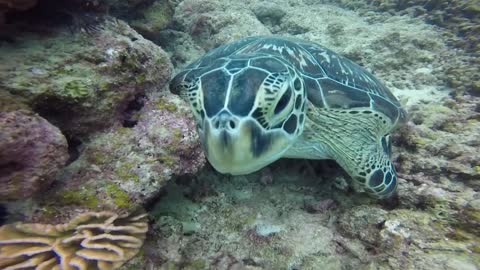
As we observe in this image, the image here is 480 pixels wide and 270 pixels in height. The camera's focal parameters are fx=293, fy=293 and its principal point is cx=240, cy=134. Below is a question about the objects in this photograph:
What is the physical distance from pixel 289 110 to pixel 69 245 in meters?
1.57

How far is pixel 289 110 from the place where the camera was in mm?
1992

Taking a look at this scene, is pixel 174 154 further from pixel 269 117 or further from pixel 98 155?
pixel 269 117

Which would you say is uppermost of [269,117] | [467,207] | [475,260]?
[269,117]

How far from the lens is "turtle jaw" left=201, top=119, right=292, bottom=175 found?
161 centimetres

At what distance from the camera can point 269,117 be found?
1.78m

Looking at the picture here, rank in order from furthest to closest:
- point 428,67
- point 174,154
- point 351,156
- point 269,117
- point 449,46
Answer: point 449,46, point 428,67, point 351,156, point 174,154, point 269,117

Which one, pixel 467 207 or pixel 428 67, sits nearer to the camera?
pixel 467 207

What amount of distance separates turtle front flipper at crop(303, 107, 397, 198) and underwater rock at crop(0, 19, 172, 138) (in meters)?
1.41

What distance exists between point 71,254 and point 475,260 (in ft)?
7.69

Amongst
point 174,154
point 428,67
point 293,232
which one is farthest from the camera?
point 428,67

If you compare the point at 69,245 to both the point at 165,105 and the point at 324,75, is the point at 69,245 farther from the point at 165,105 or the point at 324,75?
the point at 324,75

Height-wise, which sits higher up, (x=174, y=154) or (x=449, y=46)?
(x=449, y=46)

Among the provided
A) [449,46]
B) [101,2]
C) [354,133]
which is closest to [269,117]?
[354,133]

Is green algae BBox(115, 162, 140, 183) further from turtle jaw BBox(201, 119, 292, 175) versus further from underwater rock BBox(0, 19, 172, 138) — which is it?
turtle jaw BBox(201, 119, 292, 175)
